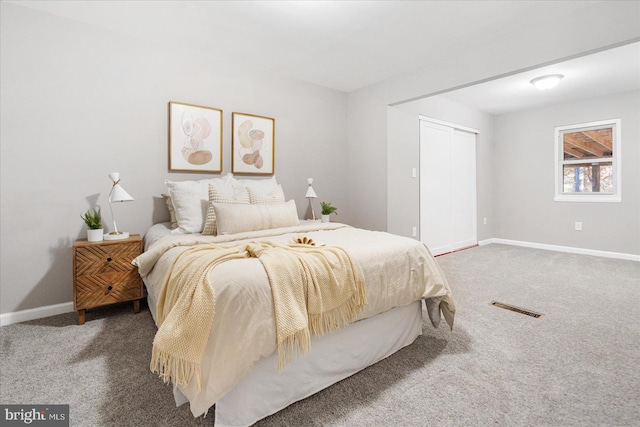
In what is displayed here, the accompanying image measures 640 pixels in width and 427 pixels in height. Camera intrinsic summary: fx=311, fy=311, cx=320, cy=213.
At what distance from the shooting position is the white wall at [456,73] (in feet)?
7.44

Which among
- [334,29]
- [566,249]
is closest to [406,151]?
[334,29]

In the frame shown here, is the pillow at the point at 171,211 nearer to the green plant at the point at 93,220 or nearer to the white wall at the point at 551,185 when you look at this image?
the green plant at the point at 93,220

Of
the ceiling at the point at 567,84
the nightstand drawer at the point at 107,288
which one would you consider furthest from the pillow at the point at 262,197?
the ceiling at the point at 567,84

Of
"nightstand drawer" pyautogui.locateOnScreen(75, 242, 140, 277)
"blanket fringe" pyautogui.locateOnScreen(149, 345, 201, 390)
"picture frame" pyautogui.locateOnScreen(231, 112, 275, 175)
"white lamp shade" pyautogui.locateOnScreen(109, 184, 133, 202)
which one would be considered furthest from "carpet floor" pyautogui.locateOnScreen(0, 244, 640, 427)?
"picture frame" pyautogui.locateOnScreen(231, 112, 275, 175)

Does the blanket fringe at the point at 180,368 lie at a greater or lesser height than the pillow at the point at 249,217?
lesser

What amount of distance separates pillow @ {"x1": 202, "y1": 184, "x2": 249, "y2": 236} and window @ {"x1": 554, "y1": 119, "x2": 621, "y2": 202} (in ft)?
17.1

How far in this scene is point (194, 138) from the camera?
3.16 m

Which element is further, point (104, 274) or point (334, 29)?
point (334, 29)

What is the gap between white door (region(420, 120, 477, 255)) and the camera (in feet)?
15.2

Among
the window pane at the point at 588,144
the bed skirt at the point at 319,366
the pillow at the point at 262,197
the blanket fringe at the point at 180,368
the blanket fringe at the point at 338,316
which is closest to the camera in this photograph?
the blanket fringe at the point at 180,368

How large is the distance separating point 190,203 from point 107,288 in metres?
0.90

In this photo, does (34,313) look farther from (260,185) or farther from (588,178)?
(588,178)

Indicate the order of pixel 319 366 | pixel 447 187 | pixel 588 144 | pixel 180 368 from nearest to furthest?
1. pixel 180 368
2. pixel 319 366
3. pixel 588 144
4. pixel 447 187

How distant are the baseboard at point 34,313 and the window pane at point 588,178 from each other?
22.4 ft
